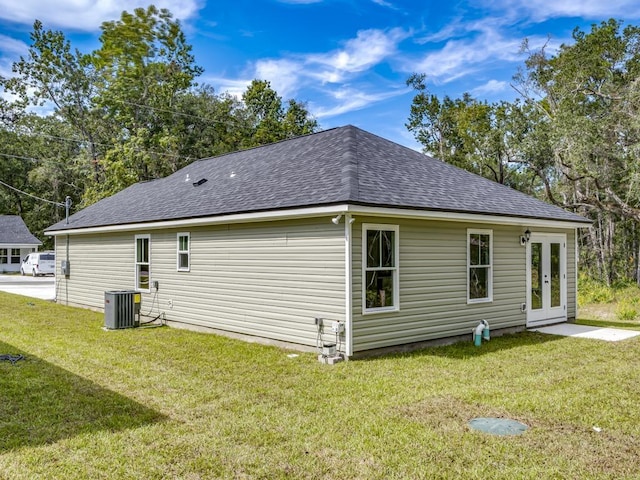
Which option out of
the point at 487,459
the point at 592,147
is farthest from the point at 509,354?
the point at 592,147

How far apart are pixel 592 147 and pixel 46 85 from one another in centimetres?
3298

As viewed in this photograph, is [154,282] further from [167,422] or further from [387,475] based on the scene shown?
[387,475]

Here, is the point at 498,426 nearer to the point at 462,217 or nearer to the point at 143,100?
the point at 462,217

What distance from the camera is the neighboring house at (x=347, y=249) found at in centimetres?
773

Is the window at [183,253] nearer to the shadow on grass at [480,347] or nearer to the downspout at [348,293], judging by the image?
the downspout at [348,293]

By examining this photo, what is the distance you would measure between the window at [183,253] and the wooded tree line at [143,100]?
62.5 ft

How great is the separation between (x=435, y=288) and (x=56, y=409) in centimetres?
608

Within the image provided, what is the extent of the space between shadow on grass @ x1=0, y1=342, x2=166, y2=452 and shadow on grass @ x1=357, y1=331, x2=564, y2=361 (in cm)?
362

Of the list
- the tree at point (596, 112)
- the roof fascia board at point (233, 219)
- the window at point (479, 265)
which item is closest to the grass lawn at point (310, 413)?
the window at point (479, 265)

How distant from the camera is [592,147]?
729 inches

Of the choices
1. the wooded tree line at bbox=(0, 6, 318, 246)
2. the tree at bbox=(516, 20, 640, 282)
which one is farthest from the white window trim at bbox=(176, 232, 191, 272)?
the wooded tree line at bbox=(0, 6, 318, 246)

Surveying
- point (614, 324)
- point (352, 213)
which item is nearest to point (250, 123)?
point (614, 324)

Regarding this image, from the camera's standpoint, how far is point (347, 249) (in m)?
7.40

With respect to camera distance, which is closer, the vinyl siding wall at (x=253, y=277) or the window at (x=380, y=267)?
→ the window at (x=380, y=267)
